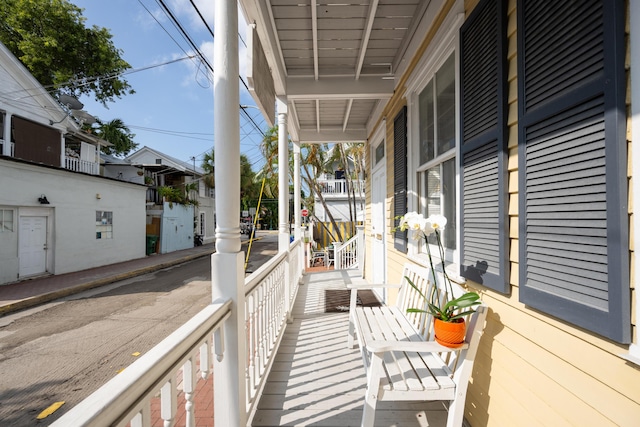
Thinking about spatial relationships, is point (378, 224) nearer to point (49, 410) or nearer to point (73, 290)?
point (49, 410)

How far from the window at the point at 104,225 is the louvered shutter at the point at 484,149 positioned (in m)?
11.5

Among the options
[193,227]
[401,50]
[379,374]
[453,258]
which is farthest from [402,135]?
[193,227]

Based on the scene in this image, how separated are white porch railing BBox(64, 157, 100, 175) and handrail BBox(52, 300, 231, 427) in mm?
13342

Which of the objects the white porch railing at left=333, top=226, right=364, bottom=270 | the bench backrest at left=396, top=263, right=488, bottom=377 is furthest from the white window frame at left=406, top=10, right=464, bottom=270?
the white porch railing at left=333, top=226, right=364, bottom=270

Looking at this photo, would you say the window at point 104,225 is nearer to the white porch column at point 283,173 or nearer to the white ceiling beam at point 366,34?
the white porch column at point 283,173

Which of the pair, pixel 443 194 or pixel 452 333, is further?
pixel 443 194

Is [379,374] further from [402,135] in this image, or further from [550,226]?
[402,135]

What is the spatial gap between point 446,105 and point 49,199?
10.3 meters

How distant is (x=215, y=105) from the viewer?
1.43 metres

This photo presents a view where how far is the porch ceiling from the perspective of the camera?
2.30 meters

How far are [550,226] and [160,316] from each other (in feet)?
17.3

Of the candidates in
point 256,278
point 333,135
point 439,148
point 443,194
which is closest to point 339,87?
point 439,148

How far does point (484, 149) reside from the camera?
157cm

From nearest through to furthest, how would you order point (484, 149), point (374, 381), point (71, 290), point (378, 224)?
1. point (374, 381)
2. point (484, 149)
3. point (378, 224)
4. point (71, 290)
